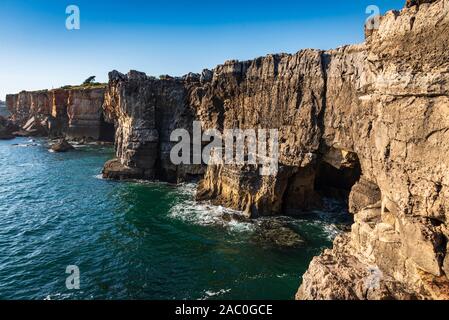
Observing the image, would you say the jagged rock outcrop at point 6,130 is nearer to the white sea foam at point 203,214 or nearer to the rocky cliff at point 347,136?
the rocky cliff at point 347,136

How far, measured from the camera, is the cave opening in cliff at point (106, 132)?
9738 cm

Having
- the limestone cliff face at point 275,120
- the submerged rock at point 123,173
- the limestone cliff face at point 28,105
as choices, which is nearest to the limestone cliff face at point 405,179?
the limestone cliff face at point 275,120

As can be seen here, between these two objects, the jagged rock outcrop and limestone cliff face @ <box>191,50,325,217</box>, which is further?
the jagged rock outcrop

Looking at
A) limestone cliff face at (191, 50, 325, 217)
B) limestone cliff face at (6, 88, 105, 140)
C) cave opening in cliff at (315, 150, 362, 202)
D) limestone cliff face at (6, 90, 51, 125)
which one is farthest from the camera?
limestone cliff face at (6, 90, 51, 125)

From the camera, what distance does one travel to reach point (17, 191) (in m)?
46.7

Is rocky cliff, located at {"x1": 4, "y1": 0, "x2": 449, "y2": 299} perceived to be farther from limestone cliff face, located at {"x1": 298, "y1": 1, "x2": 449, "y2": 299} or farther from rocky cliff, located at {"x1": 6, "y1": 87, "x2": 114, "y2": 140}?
rocky cliff, located at {"x1": 6, "y1": 87, "x2": 114, "y2": 140}

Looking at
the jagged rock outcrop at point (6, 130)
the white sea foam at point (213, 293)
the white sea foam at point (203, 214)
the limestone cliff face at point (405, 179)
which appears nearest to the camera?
the limestone cliff face at point (405, 179)

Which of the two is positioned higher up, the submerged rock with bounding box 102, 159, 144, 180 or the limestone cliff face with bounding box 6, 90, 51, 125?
the limestone cliff face with bounding box 6, 90, 51, 125

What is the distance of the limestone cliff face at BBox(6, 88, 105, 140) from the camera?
93188 mm

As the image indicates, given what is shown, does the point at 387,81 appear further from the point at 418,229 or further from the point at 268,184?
the point at 268,184

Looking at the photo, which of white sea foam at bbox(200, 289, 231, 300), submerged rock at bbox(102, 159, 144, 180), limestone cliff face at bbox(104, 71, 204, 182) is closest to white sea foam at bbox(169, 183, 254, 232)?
A: white sea foam at bbox(200, 289, 231, 300)

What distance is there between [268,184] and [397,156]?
21.1 m

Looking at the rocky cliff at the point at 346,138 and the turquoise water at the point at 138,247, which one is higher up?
the rocky cliff at the point at 346,138
